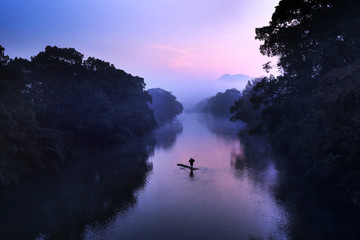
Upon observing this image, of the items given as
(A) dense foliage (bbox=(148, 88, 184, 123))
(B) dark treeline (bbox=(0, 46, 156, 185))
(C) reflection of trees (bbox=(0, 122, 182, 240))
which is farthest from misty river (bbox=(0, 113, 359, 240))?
(A) dense foliage (bbox=(148, 88, 184, 123))

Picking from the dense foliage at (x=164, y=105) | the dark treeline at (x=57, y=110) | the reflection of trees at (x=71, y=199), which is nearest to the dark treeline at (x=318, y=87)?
the reflection of trees at (x=71, y=199)

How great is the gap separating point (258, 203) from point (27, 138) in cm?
2790

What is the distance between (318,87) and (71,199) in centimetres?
2744

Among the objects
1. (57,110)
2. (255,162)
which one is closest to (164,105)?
(57,110)

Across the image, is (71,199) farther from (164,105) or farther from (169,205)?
(164,105)

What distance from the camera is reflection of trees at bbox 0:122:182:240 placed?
2277 cm

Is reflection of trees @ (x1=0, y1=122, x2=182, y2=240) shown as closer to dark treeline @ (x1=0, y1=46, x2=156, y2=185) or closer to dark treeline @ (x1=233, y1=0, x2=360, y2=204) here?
dark treeline @ (x1=0, y1=46, x2=156, y2=185)

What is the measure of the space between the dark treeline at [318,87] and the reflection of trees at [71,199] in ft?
62.4

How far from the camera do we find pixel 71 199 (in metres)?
29.2

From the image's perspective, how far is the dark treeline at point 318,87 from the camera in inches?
992

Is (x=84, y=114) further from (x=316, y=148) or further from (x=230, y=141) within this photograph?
(x=316, y=148)

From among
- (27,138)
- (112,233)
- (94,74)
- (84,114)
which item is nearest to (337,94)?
(112,233)

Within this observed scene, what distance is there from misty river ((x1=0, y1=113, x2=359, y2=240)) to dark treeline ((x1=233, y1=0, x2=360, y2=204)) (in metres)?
3.55

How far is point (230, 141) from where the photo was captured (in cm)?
6694
